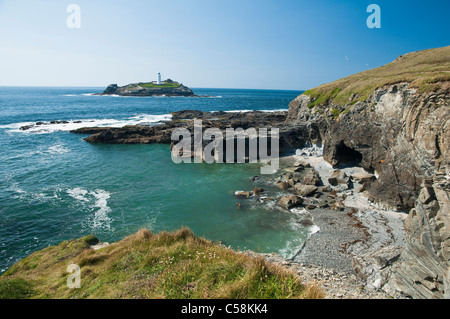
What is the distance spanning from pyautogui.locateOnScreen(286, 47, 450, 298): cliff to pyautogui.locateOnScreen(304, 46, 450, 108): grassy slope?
0.12 meters

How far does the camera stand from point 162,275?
10203mm

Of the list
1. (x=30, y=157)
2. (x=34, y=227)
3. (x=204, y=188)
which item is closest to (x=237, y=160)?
(x=204, y=188)

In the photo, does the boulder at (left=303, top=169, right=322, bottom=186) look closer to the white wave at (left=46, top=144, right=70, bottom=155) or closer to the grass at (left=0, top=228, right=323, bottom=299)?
the grass at (left=0, top=228, right=323, bottom=299)

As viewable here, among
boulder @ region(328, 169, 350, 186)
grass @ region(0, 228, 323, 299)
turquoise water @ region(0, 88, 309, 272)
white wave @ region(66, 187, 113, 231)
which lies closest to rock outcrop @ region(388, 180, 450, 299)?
turquoise water @ region(0, 88, 309, 272)

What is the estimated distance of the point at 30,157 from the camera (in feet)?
133

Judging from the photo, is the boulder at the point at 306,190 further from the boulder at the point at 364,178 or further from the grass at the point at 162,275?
the grass at the point at 162,275

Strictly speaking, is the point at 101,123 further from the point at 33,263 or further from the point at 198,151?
the point at 33,263

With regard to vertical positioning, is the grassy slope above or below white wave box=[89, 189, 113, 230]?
above

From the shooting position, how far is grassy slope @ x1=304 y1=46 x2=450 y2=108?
2295cm

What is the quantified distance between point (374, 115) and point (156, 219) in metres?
28.1

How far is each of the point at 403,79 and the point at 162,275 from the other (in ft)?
102

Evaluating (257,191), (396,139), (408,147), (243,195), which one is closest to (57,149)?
(243,195)

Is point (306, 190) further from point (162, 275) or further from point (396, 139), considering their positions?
point (162, 275)

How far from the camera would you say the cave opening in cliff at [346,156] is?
112 feet
